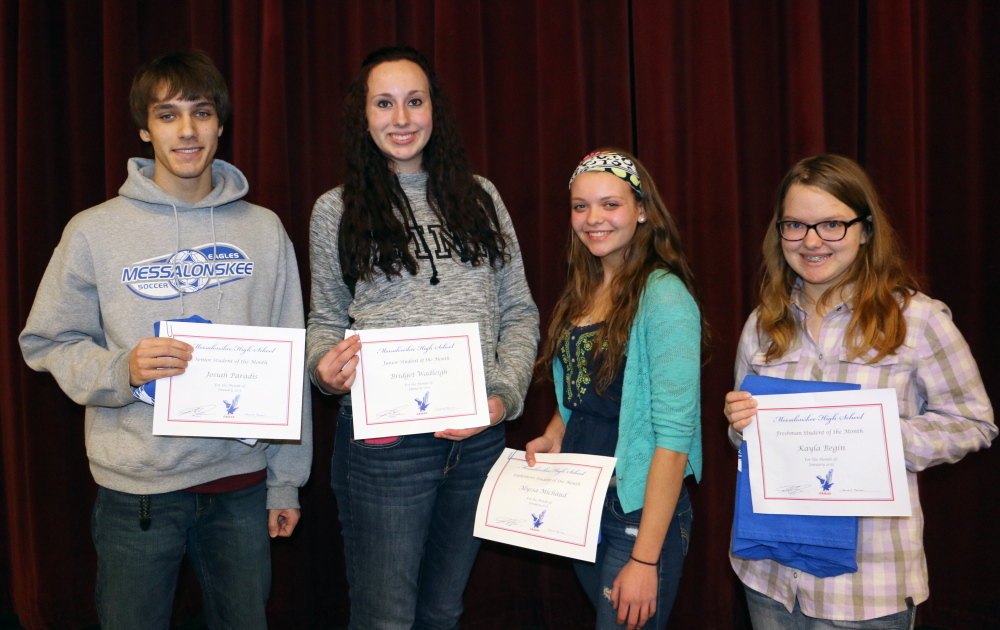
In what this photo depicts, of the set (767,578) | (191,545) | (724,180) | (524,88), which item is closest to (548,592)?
(767,578)

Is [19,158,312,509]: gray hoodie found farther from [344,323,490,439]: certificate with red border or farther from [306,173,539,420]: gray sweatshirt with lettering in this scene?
[344,323,490,439]: certificate with red border

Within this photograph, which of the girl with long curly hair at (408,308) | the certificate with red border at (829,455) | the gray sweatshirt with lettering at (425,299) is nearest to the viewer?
the certificate with red border at (829,455)

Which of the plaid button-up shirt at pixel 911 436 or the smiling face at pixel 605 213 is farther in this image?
the smiling face at pixel 605 213

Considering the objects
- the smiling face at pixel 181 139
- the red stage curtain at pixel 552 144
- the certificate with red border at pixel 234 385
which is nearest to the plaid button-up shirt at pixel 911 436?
the red stage curtain at pixel 552 144

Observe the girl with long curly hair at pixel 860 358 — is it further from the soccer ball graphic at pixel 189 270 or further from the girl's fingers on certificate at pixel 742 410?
the soccer ball graphic at pixel 189 270

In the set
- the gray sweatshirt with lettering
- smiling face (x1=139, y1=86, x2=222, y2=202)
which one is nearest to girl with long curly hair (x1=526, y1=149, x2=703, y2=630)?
the gray sweatshirt with lettering

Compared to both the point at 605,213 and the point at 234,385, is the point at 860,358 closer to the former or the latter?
the point at 605,213

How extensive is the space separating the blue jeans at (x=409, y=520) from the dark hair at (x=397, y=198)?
47 cm

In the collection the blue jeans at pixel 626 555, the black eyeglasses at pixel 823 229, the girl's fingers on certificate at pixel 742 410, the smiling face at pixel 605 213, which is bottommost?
the blue jeans at pixel 626 555

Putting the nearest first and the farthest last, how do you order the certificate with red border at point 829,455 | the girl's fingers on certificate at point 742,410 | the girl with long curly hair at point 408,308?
the certificate with red border at point 829,455, the girl's fingers on certificate at point 742,410, the girl with long curly hair at point 408,308

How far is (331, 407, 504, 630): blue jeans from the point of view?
174 cm

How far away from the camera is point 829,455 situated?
1.57m

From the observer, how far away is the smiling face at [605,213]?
6.01 ft
